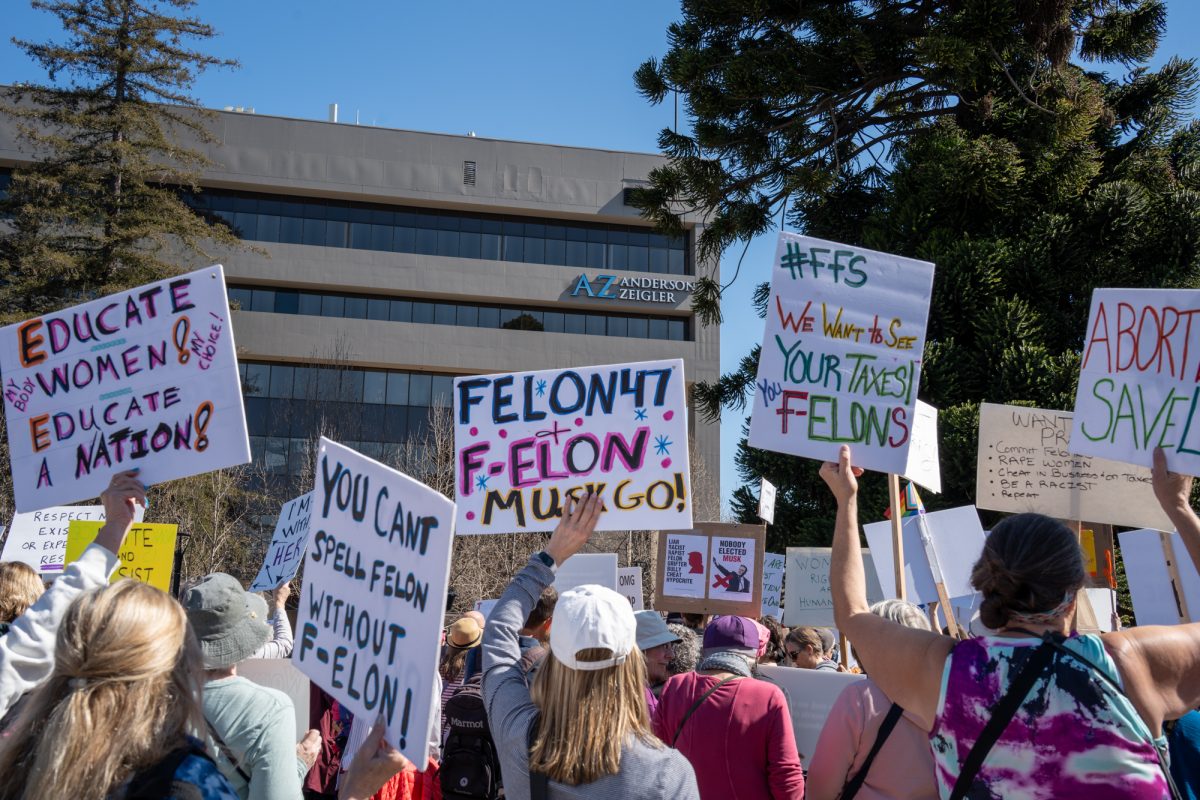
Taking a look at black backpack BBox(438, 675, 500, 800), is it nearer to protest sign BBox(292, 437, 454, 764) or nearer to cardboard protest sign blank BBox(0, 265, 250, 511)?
cardboard protest sign blank BBox(0, 265, 250, 511)

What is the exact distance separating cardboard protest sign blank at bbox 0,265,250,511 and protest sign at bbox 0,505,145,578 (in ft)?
16.4

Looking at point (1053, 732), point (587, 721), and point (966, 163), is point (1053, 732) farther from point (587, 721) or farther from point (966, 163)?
point (966, 163)

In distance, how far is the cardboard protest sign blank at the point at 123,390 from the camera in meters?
4.10

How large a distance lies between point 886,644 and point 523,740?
3.08 feet

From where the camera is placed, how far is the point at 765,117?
12898 mm

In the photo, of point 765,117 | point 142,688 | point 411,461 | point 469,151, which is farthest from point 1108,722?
point 469,151

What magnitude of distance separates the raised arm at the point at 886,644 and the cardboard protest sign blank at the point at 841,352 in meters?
1.37

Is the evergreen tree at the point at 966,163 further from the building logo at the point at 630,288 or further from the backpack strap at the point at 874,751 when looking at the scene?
the building logo at the point at 630,288

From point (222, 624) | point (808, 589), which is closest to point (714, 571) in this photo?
point (808, 589)

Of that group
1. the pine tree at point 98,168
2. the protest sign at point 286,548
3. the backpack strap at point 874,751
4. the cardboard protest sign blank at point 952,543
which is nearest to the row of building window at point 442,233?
the pine tree at point 98,168

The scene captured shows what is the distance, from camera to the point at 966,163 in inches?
489

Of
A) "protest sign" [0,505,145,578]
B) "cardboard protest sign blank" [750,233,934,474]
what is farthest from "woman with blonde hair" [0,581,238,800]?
"protest sign" [0,505,145,578]

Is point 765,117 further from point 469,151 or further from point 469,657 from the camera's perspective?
point 469,151

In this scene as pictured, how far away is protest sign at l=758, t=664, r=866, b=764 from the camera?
16.9 ft
